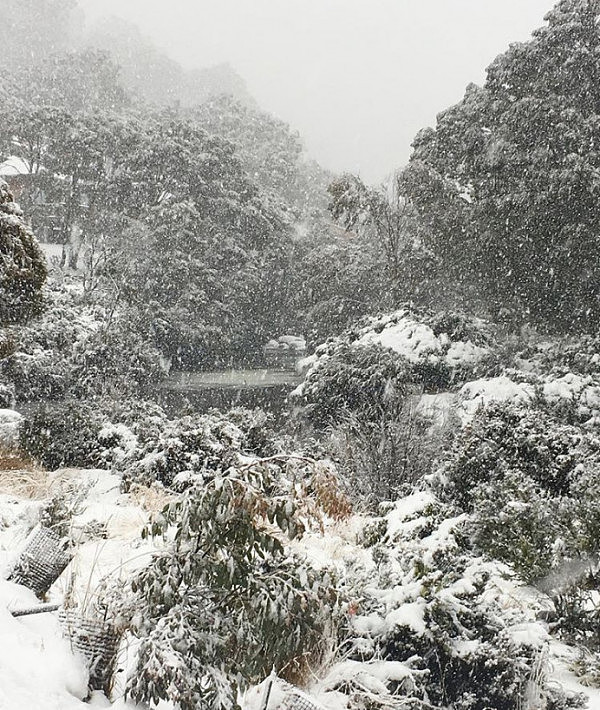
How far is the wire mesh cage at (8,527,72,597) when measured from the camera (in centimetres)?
316

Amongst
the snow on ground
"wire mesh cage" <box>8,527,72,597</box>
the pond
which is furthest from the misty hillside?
the snow on ground

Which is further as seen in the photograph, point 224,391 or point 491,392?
point 224,391

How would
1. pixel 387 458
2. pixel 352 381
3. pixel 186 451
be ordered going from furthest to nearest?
pixel 352 381 < pixel 387 458 < pixel 186 451

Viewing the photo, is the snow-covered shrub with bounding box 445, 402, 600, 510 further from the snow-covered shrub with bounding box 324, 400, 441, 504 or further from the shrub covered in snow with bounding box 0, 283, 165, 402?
the shrub covered in snow with bounding box 0, 283, 165, 402

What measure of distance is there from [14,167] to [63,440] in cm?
2172

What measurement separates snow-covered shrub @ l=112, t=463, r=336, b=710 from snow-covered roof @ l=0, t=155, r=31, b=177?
27164mm

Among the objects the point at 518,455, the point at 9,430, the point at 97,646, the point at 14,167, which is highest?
the point at 14,167

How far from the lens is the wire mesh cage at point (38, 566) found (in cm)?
316

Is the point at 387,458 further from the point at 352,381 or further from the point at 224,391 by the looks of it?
the point at 224,391

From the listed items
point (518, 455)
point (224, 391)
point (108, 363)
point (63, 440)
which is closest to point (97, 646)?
point (518, 455)

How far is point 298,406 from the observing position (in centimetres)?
1583

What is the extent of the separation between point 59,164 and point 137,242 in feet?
16.8

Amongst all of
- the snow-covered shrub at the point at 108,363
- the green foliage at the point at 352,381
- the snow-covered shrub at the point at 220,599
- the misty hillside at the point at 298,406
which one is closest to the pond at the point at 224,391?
the misty hillside at the point at 298,406

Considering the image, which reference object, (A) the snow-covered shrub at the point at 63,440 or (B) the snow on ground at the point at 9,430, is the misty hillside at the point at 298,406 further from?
(B) the snow on ground at the point at 9,430
